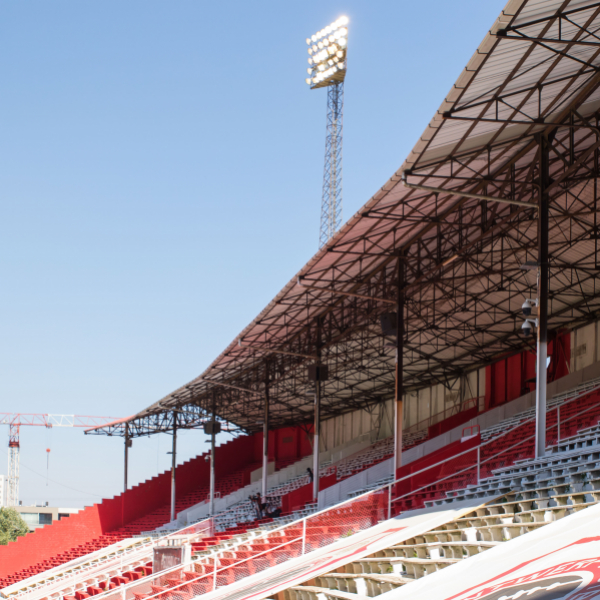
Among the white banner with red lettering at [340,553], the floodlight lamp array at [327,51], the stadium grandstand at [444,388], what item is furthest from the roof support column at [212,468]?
the white banner with red lettering at [340,553]

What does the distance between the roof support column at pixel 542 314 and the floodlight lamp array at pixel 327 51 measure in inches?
1014

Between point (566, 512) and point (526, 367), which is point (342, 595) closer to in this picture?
point (566, 512)

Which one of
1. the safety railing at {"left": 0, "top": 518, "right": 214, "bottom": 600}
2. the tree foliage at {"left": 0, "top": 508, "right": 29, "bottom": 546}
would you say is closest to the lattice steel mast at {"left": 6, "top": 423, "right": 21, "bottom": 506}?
the tree foliage at {"left": 0, "top": 508, "right": 29, "bottom": 546}

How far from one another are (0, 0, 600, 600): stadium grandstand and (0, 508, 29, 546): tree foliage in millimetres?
23981

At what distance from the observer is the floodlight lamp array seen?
131ft

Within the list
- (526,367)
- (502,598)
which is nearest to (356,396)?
(526,367)

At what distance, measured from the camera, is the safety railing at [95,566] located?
81.6 ft

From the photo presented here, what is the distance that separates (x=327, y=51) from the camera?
40.8 metres

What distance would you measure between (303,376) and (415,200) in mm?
20722

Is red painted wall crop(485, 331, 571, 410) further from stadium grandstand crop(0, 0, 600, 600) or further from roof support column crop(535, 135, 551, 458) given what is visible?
roof support column crop(535, 135, 551, 458)

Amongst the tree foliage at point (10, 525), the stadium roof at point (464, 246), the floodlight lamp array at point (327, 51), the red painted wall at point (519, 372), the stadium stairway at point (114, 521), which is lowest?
the tree foliage at point (10, 525)

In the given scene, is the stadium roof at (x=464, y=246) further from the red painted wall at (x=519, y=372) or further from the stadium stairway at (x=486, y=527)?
the stadium stairway at (x=486, y=527)

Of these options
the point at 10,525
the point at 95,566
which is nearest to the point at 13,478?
the point at 10,525

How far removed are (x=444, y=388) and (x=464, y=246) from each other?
21.5 metres
